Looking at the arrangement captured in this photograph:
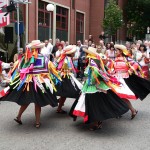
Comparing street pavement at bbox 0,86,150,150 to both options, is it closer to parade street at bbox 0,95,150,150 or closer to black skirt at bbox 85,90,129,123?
parade street at bbox 0,95,150,150

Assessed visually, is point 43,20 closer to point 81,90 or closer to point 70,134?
point 81,90

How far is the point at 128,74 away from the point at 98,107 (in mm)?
1904

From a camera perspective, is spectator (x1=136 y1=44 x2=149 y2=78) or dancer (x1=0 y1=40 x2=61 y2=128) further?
spectator (x1=136 y1=44 x2=149 y2=78)

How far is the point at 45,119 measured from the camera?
285 inches

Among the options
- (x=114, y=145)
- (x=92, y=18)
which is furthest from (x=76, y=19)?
(x=114, y=145)

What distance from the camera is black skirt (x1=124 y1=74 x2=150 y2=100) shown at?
25.7 ft

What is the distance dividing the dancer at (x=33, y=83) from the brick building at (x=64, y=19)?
11.6 m

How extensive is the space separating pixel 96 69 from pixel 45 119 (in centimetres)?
179

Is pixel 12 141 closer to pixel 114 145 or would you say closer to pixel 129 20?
pixel 114 145

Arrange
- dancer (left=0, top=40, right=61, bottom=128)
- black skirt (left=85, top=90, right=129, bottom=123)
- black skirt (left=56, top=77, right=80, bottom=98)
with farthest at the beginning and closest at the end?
1. black skirt (left=56, top=77, right=80, bottom=98)
2. dancer (left=0, top=40, right=61, bottom=128)
3. black skirt (left=85, top=90, right=129, bottom=123)

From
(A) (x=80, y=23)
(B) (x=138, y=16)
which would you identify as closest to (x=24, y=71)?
(A) (x=80, y=23)

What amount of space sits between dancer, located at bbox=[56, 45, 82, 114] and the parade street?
56 cm

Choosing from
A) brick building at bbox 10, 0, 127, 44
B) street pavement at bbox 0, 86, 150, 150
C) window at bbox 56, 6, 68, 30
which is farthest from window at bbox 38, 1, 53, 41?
street pavement at bbox 0, 86, 150, 150

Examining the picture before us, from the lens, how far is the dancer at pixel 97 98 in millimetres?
6062
